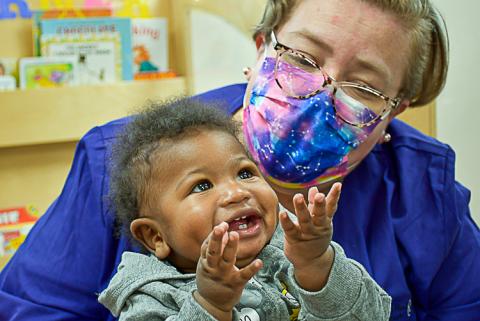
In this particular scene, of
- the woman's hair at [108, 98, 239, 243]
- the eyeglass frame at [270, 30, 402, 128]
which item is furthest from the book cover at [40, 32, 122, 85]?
the woman's hair at [108, 98, 239, 243]

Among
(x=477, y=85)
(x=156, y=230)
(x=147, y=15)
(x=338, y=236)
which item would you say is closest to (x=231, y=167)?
(x=156, y=230)

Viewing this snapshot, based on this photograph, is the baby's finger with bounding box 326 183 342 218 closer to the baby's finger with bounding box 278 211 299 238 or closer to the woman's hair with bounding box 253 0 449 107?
the baby's finger with bounding box 278 211 299 238

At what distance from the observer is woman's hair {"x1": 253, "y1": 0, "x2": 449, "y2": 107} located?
5.01 feet

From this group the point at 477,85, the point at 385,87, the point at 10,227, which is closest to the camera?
the point at 385,87

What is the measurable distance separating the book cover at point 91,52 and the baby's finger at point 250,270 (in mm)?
2225

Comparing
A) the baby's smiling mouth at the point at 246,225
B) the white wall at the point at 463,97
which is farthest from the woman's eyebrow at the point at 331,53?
the white wall at the point at 463,97

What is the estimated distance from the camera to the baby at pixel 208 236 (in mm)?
1013

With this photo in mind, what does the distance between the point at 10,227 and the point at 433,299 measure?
1890 millimetres

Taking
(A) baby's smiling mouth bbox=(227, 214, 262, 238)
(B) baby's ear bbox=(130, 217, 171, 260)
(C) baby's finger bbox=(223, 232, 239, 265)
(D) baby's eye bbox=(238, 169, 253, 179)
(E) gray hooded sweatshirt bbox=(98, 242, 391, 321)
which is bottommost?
(E) gray hooded sweatshirt bbox=(98, 242, 391, 321)

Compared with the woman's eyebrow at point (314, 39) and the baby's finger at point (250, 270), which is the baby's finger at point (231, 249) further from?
the woman's eyebrow at point (314, 39)

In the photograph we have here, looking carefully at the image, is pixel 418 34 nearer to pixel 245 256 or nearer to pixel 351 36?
pixel 351 36

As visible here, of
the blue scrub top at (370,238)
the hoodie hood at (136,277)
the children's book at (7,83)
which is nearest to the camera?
the hoodie hood at (136,277)

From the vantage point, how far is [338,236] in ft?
5.10

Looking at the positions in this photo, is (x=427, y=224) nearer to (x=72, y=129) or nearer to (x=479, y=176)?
(x=479, y=176)
